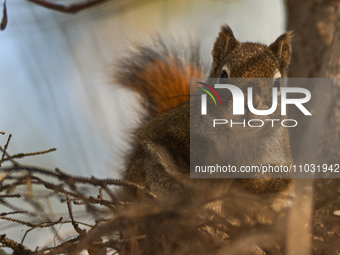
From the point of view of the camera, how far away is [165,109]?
2012mm

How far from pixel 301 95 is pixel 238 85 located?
1.97ft

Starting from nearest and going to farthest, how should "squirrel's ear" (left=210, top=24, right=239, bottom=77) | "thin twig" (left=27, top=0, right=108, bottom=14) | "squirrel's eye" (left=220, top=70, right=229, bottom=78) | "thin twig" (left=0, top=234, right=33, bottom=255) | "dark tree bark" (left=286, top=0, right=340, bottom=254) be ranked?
"thin twig" (left=27, top=0, right=108, bottom=14) < "thin twig" (left=0, top=234, right=33, bottom=255) < "dark tree bark" (left=286, top=0, right=340, bottom=254) < "squirrel's eye" (left=220, top=70, right=229, bottom=78) < "squirrel's ear" (left=210, top=24, right=239, bottom=77)

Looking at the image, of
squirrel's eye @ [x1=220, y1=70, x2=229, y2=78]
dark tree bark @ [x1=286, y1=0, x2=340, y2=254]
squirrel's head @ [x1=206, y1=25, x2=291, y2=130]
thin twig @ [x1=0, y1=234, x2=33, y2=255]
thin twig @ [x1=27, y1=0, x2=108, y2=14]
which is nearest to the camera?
thin twig @ [x1=27, y1=0, x2=108, y2=14]

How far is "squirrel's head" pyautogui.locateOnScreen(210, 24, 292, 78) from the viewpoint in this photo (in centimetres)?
138

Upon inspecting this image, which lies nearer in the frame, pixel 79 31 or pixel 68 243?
pixel 68 243

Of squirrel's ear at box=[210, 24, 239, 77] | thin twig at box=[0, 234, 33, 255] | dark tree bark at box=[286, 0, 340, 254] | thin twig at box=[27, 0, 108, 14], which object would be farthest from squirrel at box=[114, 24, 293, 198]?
thin twig at box=[27, 0, 108, 14]

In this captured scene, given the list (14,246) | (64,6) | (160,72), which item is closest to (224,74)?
(160,72)

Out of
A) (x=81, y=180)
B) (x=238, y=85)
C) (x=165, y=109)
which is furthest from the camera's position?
(x=165, y=109)

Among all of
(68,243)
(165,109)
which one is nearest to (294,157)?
(165,109)

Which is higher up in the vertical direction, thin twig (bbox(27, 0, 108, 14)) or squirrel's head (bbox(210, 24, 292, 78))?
thin twig (bbox(27, 0, 108, 14))

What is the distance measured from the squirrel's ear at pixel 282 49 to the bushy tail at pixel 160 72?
55cm

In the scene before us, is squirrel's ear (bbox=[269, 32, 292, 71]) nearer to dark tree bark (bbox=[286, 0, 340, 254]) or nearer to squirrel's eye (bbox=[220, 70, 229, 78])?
dark tree bark (bbox=[286, 0, 340, 254])

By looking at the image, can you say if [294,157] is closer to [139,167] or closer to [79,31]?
[139,167]

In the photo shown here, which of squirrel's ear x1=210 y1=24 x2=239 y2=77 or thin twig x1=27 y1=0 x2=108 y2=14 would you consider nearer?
thin twig x1=27 y1=0 x2=108 y2=14
